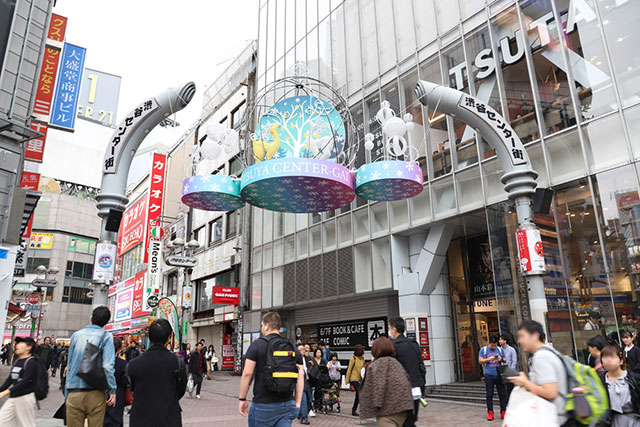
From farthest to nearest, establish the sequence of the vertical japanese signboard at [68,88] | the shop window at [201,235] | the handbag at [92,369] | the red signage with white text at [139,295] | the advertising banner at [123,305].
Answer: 1. the advertising banner at [123,305]
2. the red signage with white text at [139,295]
3. the shop window at [201,235]
4. the vertical japanese signboard at [68,88]
5. the handbag at [92,369]

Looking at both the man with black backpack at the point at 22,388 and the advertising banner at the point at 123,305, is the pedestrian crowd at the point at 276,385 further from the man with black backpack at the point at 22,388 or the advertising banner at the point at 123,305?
the advertising banner at the point at 123,305

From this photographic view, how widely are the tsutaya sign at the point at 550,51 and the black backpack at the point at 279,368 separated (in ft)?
38.1

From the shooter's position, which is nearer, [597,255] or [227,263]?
[597,255]

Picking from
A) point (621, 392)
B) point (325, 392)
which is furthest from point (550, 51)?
point (325, 392)

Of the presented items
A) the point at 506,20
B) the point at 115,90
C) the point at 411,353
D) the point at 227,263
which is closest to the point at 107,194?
the point at 411,353

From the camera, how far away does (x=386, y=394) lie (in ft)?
17.5

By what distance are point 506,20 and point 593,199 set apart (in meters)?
6.48

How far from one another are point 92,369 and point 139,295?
45.4m

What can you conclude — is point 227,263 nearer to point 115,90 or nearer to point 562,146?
point 562,146

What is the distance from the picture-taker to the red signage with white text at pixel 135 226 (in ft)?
149

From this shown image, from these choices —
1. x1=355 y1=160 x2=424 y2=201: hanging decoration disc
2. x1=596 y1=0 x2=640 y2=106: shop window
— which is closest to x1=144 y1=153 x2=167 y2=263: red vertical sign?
x1=355 y1=160 x2=424 y2=201: hanging decoration disc

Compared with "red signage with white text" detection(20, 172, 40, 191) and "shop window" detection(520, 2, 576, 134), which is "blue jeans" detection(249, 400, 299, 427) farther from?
"red signage with white text" detection(20, 172, 40, 191)

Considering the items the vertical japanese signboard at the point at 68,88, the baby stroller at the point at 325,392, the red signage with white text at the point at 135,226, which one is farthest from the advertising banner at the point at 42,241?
the baby stroller at the point at 325,392

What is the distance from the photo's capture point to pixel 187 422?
37.1 feet
